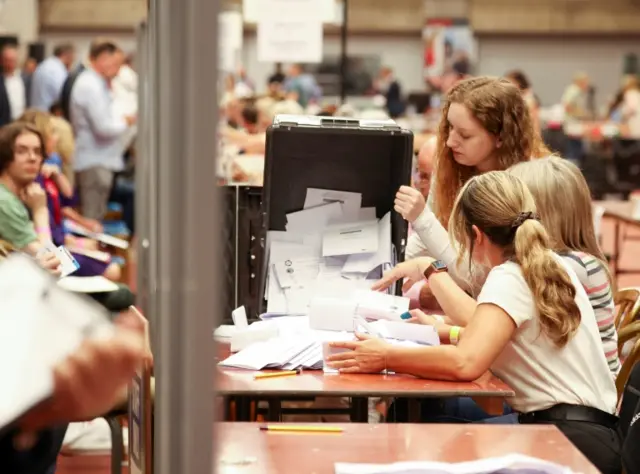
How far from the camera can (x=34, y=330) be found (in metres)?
1.12

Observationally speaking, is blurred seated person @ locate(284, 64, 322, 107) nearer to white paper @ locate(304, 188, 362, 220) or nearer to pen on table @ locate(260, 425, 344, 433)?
white paper @ locate(304, 188, 362, 220)

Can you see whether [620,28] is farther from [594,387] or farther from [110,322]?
[110,322]

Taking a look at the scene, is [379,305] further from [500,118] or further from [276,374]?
[500,118]

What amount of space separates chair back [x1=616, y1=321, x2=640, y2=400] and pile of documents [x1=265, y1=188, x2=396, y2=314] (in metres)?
0.78

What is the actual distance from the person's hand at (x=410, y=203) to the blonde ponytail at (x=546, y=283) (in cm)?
59

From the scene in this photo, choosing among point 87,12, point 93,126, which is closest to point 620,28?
point 87,12

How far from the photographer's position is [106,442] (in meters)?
4.01

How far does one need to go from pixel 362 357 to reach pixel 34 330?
1680 mm

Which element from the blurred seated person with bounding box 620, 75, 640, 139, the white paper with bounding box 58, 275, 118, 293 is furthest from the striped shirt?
the blurred seated person with bounding box 620, 75, 640, 139

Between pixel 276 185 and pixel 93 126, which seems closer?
pixel 276 185

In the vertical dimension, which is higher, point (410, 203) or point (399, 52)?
point (399, 52)

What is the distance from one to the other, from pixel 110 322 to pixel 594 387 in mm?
1881

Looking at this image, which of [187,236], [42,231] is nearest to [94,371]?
[187,236]

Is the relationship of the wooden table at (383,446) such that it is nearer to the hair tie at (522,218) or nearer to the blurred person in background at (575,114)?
the hair tie at (522,218)
